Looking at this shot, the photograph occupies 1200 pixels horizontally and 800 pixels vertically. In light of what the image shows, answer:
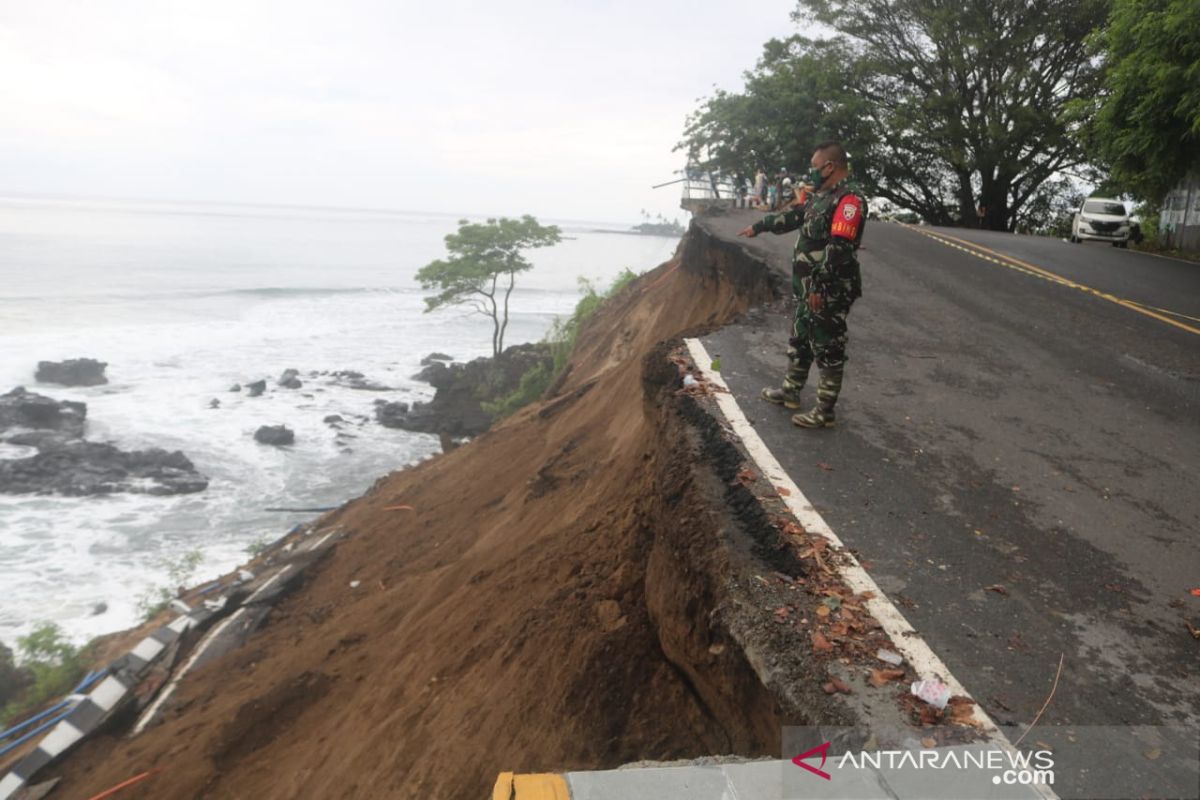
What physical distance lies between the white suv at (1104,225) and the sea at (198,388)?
24.3m

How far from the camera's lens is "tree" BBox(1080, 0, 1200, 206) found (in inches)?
519

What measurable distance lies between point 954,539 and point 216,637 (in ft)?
37.2

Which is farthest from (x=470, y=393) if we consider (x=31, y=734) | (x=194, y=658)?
(x=31, y=734)

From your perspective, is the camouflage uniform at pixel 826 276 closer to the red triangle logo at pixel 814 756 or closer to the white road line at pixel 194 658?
the red triangle logo at pixel 814 756

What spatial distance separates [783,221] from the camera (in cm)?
571

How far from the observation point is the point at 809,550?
381 centimetres

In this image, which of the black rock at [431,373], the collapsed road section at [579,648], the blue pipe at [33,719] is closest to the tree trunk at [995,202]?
the collapsed road section at [579,648]

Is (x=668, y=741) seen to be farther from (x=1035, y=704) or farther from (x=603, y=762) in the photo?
(x=1035, y=704)

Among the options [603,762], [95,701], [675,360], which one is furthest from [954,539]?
[95,701]

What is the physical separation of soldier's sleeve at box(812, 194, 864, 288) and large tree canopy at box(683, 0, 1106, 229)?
26.8 m

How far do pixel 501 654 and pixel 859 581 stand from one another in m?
3.20

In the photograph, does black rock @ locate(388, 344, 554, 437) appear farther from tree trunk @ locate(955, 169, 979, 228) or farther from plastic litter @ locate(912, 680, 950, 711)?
plastic litter @ locate(912, 680, 950, 711)

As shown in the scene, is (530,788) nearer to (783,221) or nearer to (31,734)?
(783,221)

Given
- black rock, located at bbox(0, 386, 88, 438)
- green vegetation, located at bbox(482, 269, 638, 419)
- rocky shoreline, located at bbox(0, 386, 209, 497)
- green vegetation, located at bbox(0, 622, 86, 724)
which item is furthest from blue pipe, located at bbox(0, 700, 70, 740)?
black rock, located at bbox(0, 386, 88, 438)
